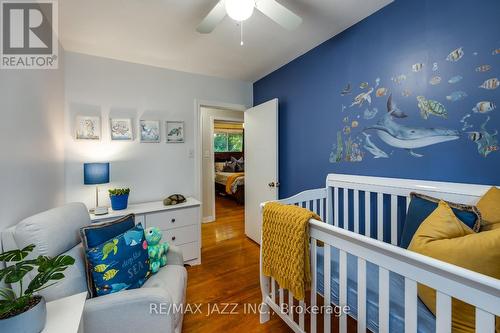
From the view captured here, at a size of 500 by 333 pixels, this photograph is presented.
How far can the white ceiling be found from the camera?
1.58m

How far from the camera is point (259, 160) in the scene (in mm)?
2889

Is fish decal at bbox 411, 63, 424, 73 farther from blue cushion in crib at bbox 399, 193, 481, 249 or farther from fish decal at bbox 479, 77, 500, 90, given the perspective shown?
blue cushion in crib at bbox 399, 193, 481, 249

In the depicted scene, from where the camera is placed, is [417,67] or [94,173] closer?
[417,67]

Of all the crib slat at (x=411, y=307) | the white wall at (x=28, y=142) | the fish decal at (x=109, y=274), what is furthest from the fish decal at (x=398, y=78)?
the white wall at (x=28, y=142)

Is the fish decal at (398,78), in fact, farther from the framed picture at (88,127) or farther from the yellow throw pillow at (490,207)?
the framed picture at (88,127)

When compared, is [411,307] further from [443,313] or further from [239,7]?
[239,7]

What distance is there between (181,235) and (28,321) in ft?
5.46

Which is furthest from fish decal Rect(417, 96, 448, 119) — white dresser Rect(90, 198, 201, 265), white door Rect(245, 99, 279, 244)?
white dresser Rect(90, 198, 201, 265)

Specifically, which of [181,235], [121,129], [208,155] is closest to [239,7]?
[121,129]

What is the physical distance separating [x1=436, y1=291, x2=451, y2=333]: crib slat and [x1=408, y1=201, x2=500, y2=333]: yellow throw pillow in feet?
0.48

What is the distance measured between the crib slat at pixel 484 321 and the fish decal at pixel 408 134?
1091 millimetres

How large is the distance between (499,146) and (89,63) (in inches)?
133

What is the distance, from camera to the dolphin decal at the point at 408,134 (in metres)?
1.38

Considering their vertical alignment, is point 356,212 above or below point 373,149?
below
